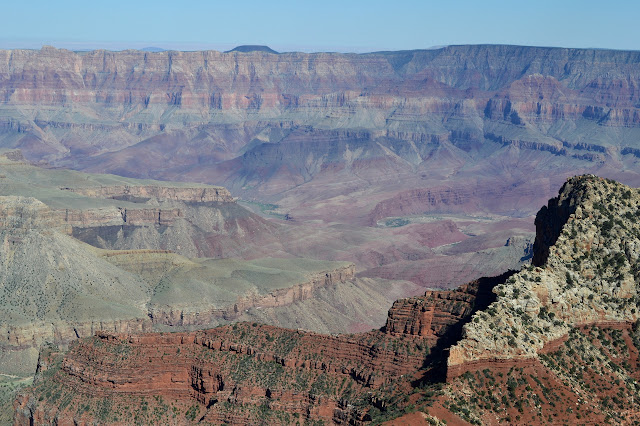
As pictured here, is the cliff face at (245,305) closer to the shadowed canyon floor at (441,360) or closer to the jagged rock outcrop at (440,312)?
the shadowed canyon floor at (441,360)

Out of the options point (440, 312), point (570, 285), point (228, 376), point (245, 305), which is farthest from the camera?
point (245, 305)

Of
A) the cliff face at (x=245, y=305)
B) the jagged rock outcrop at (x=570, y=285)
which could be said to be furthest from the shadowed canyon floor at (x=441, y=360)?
the cliff face at (x=245, y=305)

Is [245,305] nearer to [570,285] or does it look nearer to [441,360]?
[570,285]

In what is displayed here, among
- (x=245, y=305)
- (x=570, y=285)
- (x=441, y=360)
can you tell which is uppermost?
(x=570, y=285)

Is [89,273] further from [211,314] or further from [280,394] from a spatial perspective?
[280,394]

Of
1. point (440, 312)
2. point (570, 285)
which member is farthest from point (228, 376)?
point (570, 285)

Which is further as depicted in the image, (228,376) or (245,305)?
(245,305)

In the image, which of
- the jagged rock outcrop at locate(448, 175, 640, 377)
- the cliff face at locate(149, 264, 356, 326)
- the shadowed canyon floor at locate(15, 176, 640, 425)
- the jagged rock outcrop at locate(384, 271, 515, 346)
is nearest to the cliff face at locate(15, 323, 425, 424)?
the shadowed canyon floor at locate(15, 176, 640, 425)
